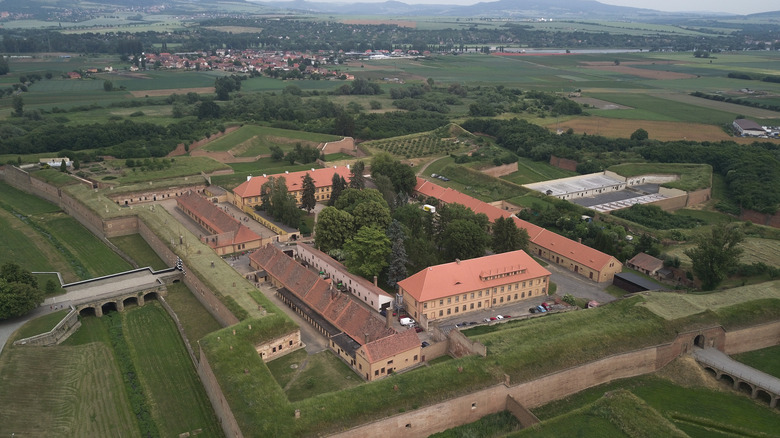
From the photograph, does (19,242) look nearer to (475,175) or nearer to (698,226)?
(475,175)

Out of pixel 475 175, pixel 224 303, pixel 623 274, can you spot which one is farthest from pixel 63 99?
pixel 623 274

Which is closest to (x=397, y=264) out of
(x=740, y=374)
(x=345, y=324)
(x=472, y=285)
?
(x=472, y=285)

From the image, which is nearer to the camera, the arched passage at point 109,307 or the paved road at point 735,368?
the paved road at point 735,368

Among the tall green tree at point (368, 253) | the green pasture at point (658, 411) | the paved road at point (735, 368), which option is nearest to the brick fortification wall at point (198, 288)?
the tall green tree at point (368, 253)

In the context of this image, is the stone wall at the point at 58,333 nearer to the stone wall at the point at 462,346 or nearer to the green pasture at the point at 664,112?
the stone wall at the point at 462,346

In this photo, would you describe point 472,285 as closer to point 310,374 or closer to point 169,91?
point 310,374

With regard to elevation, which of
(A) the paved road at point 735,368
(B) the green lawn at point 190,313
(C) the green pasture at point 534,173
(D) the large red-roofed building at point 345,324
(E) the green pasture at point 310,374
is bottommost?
(B) the green lawn at point 190,313

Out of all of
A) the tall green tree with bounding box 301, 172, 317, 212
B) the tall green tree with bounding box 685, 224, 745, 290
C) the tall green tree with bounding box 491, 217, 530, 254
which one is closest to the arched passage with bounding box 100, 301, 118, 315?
the tall green tree with bounding box 301, 172, 317, 212

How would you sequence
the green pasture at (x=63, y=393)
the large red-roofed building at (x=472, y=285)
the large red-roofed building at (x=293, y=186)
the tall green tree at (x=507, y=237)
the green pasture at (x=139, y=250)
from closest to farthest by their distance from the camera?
the green pasture at (x=63, y=393) → the large red-roofed building at (x=472, y=285) → the tall green tree at (x=507, y=237) → the green pasture at (x=139, y=250) → the large red-roofed building at (x=293, y=186)
